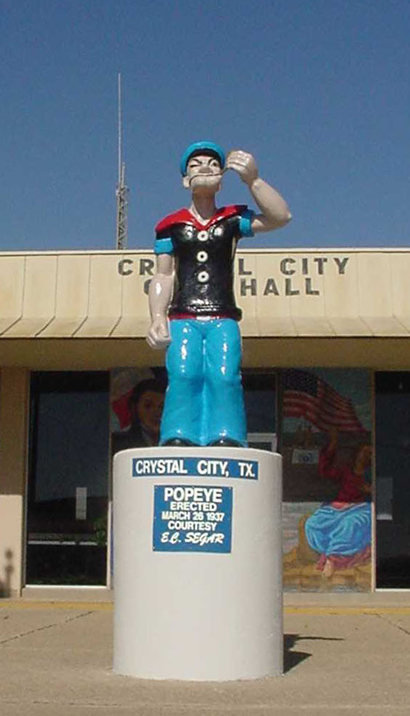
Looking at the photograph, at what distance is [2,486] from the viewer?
52.1 feet

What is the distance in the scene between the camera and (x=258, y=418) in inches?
629

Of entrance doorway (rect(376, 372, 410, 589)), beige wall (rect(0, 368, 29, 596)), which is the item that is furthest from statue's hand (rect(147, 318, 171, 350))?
entrance doorway (rect(376, 372, 410, 589))

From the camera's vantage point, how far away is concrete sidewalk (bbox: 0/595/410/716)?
6.42m

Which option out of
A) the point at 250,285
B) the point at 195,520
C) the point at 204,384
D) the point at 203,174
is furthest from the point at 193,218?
the point at 250,285

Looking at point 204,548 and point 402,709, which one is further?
point 204,548

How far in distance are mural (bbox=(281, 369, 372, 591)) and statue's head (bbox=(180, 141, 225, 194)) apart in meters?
7.66

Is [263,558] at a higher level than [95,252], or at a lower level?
lower

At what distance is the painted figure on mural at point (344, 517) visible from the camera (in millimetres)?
15578

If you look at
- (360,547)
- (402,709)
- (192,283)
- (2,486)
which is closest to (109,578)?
(2,486)

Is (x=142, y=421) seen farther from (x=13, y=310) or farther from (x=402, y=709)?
(x=402, y=709)

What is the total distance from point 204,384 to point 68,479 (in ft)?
27.2

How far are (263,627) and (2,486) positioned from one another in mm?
8855

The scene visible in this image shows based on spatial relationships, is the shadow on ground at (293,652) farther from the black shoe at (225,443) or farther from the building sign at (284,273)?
the building sign at (284,273)

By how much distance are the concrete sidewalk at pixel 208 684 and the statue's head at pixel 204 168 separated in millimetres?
3541
